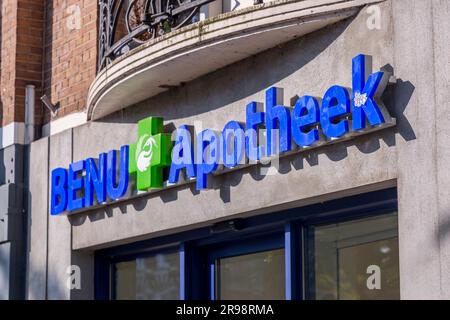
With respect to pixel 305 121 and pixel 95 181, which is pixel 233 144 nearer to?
pixel 305 121

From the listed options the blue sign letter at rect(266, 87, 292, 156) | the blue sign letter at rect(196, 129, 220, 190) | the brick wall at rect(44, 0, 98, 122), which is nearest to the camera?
the blue sign letter at rect(266, 87, 292, 156)

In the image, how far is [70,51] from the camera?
11.9 metres

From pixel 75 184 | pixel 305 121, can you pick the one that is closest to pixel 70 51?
pixel 75 184

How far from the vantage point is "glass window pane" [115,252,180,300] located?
10.7 m

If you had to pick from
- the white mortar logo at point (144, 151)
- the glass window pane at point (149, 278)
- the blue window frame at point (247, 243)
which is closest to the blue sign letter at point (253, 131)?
the blue window frame at point (247, 243)

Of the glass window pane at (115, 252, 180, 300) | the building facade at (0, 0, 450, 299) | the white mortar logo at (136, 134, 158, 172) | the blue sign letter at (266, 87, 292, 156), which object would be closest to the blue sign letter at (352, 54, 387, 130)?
the building facade at (0, 0, 450, 299)

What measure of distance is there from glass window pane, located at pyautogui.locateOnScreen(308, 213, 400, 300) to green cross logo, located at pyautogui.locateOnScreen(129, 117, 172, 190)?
1542mm

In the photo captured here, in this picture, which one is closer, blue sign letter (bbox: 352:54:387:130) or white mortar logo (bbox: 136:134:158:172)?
blue sign letter (bbox: 352:54:387:130)

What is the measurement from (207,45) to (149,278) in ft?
9.96

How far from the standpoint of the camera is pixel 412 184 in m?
7.57

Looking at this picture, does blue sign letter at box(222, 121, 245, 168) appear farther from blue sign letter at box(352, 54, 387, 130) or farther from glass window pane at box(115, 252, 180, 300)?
glass window pane at box(115, 252, 180, 300)
